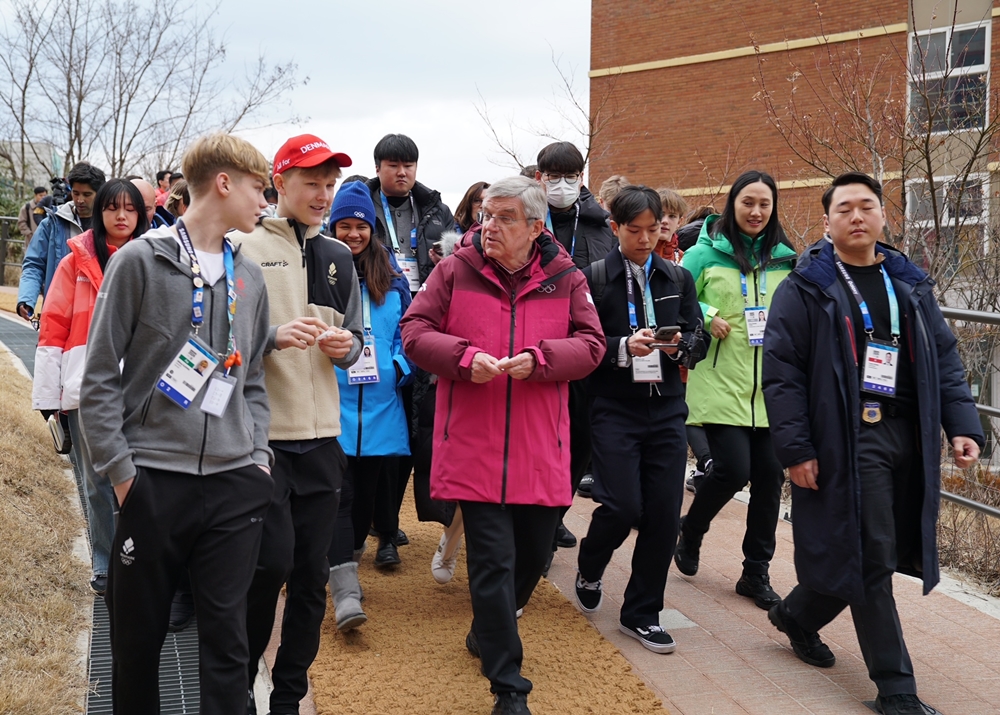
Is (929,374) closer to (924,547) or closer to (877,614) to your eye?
(924,547)

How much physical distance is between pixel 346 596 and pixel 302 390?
135 centimetres

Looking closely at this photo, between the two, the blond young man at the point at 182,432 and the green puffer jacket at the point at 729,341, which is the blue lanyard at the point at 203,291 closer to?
the blond young man at the point at 182,432

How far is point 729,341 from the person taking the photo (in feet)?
18.0

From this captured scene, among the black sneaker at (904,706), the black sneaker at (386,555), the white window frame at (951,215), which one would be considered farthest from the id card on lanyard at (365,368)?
the white window frame at (951,215)

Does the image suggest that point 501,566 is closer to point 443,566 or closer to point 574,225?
point 443,566

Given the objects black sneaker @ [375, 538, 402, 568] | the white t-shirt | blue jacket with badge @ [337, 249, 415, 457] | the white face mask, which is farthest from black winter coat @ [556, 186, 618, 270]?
the white t-shirt

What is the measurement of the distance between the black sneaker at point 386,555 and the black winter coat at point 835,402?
7.96ft

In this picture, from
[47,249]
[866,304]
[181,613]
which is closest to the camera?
[866,304]

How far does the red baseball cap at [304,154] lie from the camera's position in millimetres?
3740

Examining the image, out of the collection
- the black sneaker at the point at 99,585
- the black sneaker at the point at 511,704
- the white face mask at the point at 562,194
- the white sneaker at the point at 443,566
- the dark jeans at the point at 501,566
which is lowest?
the black sneaker at the point at 511,704

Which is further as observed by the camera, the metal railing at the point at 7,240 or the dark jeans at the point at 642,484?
the metal railing at the point at 7,240

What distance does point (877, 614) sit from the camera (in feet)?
13.4

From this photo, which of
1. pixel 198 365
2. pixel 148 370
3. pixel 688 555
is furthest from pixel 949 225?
pixel 148 370

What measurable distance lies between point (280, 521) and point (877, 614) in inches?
96.3
